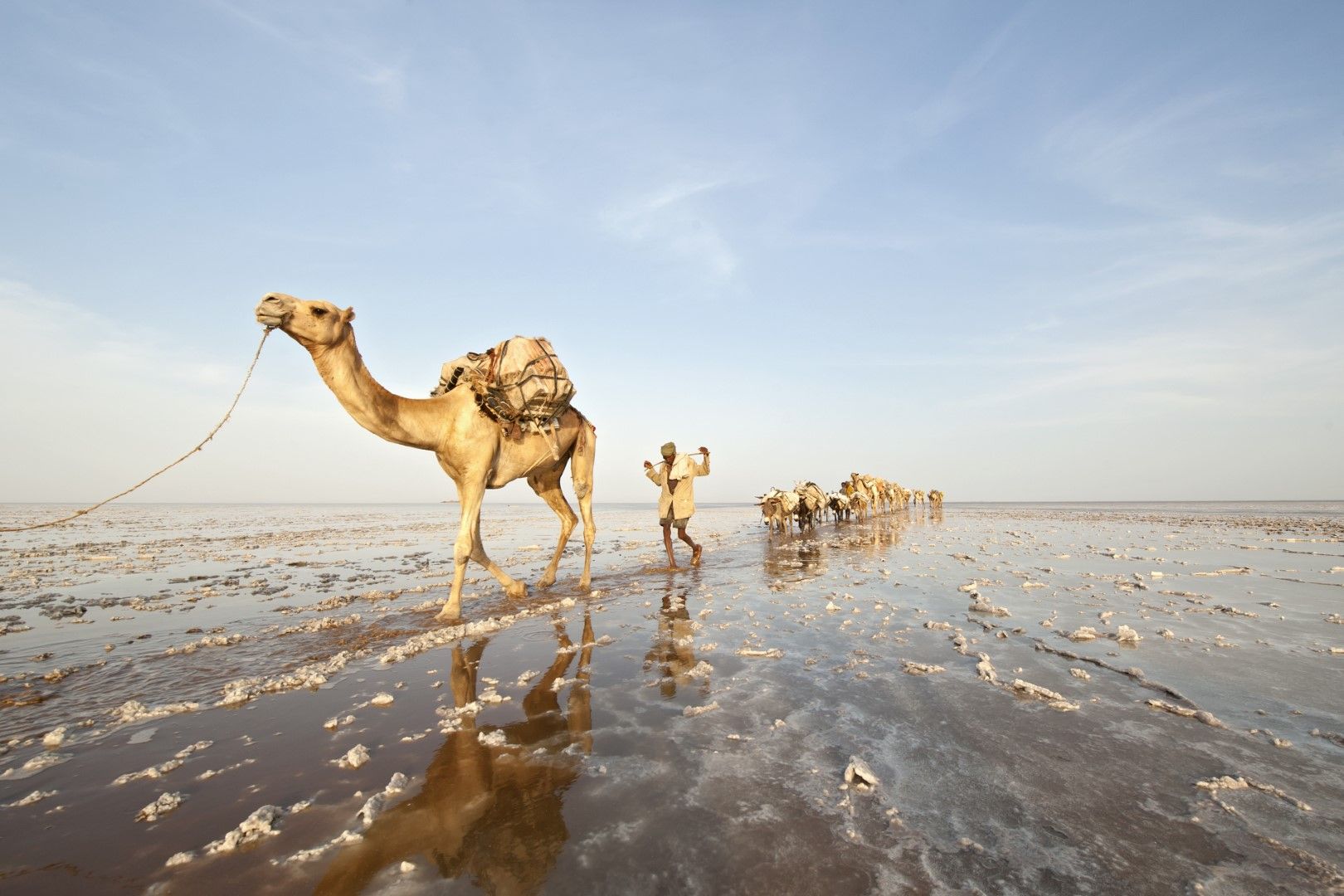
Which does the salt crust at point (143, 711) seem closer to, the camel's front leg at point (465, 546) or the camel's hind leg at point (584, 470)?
the camel's front leg at point (465, 546)

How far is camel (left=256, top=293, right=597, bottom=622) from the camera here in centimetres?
679

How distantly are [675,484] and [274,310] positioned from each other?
31.7 ft

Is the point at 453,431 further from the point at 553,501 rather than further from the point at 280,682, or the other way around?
the point at 280,682

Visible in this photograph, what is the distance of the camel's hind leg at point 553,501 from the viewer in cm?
1055

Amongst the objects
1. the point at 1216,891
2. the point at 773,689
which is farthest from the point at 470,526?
the point at 1216,891

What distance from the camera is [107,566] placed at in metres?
13.6

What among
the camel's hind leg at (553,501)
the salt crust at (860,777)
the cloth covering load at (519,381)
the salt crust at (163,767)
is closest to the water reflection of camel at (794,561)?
the camel's hind leg at (553,501)

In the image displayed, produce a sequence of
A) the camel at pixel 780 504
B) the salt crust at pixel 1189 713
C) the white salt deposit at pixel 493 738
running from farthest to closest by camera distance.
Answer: the camel at pixel 780 504
the salt crust at pixel 1189 713
the white salt deposit at pixel 493 738

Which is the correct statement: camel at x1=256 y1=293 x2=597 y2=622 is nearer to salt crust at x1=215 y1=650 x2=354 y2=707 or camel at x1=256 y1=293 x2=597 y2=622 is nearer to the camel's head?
the camel's head

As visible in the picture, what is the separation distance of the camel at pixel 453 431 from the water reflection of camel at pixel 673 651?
2.78m

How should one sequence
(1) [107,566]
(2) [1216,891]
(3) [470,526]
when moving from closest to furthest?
1. (2) [1216,891]
2. (3) [470,526]
3. (1) [107,566]

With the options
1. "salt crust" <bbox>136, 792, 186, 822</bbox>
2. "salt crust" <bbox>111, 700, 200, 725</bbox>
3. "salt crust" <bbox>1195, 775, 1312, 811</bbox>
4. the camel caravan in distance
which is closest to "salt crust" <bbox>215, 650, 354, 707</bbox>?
"salt crust" <bbox>111, 700, 200, 725</bbox>

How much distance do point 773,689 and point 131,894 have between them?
12.7 ft

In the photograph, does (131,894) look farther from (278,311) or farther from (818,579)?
(818,579)
